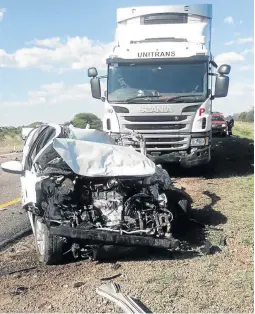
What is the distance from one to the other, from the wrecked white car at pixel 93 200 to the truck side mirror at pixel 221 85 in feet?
18.6

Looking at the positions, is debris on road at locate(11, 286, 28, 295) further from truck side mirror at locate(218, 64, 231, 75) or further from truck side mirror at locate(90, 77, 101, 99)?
truck side mirror at locate(218, 64, 231, 75)

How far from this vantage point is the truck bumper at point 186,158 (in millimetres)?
11000

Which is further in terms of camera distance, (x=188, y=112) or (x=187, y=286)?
(x=188, y=112)

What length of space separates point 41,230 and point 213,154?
41.4 ft

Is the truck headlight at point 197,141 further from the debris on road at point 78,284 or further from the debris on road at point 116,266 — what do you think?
the debris on road at point 78,284

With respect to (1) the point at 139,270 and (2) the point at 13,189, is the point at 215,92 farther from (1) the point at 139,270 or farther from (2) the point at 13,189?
(1) the point at 139,270

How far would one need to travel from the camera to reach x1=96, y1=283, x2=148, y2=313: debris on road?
3.94m

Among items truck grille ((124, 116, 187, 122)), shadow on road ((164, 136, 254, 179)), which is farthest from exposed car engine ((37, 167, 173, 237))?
shadow on road ((164, 136, 254, 179))

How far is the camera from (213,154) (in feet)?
56.7

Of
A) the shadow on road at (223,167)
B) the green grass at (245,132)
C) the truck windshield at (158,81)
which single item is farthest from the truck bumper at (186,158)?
the green grass at (245,132)

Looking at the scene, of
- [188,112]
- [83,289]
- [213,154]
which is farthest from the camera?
[213,154]

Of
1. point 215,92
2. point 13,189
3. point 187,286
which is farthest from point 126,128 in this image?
point 187,286

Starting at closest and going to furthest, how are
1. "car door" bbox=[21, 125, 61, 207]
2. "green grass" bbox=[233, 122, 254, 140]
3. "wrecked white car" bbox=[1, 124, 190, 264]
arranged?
"wrecked white car" bbox=[1, 124, 190, 264], "car door" bbox=[21, 125, 61, 207], "green grass" bbox=[233, 122, 254, 140]

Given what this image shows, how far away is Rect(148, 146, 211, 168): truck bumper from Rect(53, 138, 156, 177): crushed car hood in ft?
17.2
